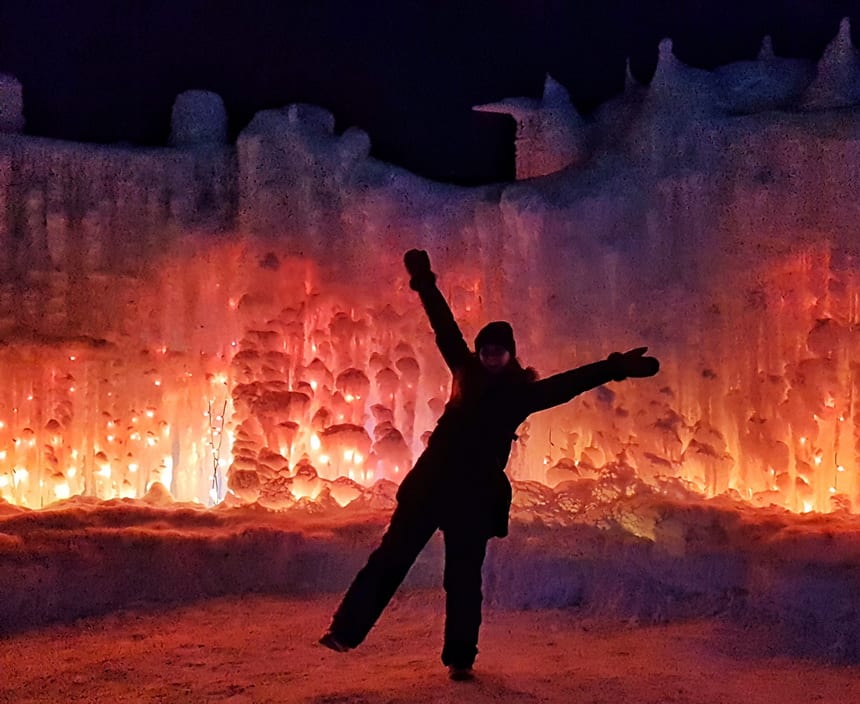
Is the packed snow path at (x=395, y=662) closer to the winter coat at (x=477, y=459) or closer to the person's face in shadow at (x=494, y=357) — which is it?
the winter coat at (x=477, y=459)

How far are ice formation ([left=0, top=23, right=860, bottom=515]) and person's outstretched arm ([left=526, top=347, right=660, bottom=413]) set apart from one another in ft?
12.0

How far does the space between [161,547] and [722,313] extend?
488 cm

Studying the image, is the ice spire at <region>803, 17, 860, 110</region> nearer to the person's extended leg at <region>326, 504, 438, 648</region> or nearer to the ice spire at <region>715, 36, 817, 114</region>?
the ice spire at <region>715, 36, 817, 114</region>

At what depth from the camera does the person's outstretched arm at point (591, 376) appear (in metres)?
3.30

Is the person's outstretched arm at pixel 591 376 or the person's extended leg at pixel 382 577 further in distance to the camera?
the person's extended leg at pixel 382 577

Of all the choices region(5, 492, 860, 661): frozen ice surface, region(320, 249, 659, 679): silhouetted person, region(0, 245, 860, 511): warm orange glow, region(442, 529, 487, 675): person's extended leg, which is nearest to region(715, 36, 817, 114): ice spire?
region(0, 245, 860, 511): warm orange glow

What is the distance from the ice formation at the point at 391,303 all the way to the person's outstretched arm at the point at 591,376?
3.66 metres

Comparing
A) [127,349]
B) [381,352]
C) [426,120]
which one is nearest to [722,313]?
[381,352]

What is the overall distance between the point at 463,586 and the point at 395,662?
0.81m

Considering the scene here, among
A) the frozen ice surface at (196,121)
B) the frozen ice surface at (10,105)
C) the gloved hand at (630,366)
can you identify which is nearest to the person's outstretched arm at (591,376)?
the gloved hand at (630,366)

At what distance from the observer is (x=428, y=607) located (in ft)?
16.7

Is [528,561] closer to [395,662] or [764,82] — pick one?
[395,662]

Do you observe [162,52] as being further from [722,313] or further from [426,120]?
[722,313]

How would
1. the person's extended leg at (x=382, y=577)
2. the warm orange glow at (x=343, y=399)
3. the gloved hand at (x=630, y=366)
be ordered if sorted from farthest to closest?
the warm orange glow at (x=343, y=399), the person's extended leg at (x=382, y=577), the gloved hand at (x=630, y=366)
